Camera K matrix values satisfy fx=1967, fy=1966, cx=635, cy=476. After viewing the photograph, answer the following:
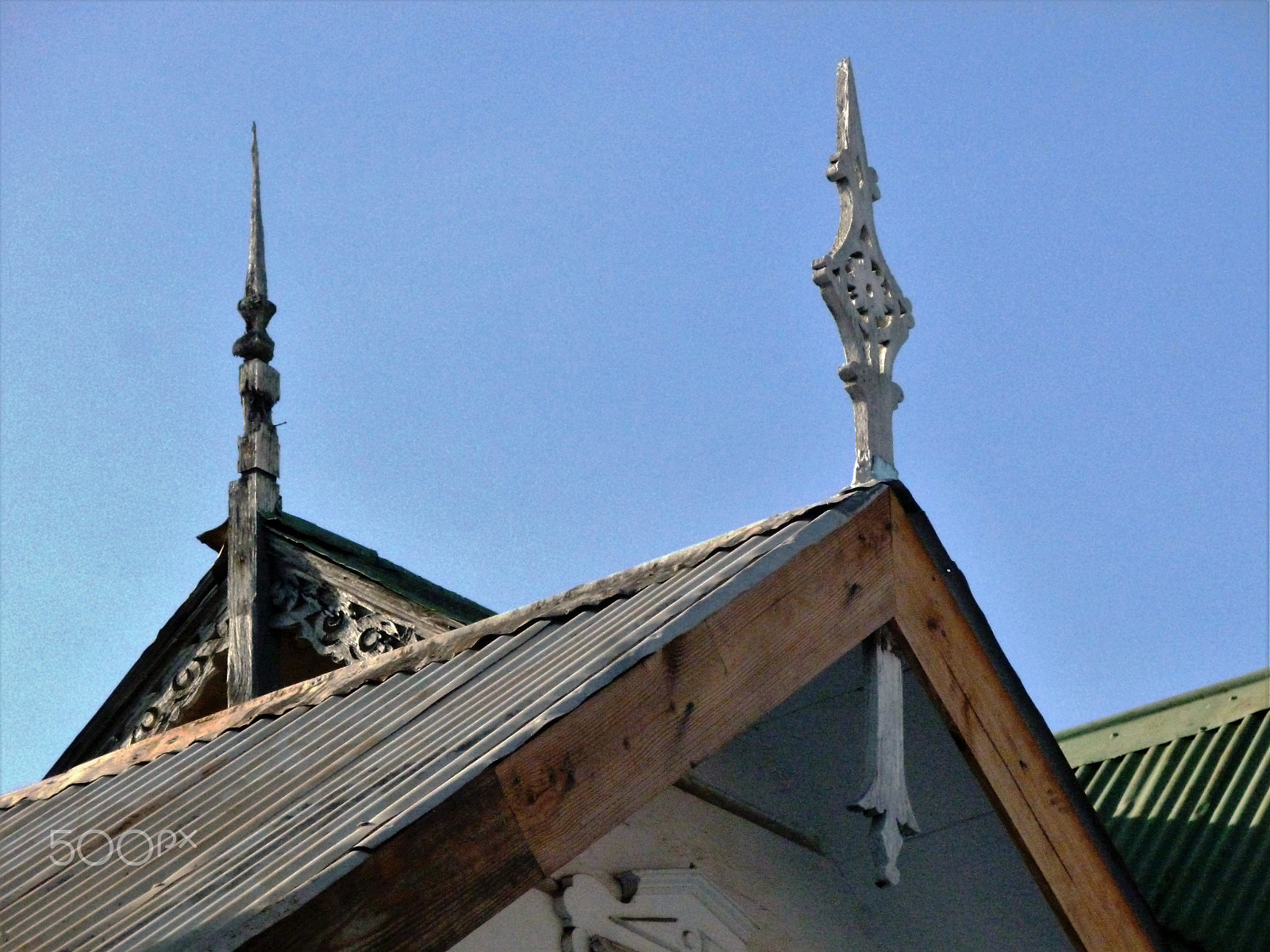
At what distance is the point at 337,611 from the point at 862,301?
2643 millimetres

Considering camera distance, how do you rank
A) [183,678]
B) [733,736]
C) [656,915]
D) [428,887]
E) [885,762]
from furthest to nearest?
[183,678], [656,915], [885,762], [733,736], [428,887]

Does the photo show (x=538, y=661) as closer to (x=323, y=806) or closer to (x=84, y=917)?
(x=323, y=806)

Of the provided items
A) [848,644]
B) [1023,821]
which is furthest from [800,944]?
[848,644]

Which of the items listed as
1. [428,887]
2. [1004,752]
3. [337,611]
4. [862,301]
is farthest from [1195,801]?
[428,887]

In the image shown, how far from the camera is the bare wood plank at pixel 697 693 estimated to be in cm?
412

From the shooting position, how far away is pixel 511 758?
158 inches

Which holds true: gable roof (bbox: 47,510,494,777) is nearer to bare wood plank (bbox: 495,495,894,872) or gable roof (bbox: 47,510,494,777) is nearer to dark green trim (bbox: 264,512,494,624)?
dark green trim (bbox: 264,512,494,624)

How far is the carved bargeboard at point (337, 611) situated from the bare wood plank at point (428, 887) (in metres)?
2.85

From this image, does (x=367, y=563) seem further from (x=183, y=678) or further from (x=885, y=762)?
(x=885, y=762)

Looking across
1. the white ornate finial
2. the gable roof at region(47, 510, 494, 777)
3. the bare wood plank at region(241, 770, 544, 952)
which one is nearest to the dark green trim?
the gable roof at region(47, 510, 494, 777)

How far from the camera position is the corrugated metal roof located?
3.82 metres

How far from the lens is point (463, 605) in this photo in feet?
24.7

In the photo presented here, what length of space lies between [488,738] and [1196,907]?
357 cm

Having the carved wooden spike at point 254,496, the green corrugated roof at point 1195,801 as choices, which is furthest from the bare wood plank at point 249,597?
the green corrugated roof at point 1195,801
